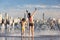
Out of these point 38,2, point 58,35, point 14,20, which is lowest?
point 58,35

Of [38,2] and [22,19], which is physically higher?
[38,2]

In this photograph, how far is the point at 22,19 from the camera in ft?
11.6

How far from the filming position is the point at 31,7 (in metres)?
3.54

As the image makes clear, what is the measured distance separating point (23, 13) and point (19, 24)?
182 mm

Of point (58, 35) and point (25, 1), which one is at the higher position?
point (25, 1)

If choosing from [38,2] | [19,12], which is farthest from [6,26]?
[38,2]

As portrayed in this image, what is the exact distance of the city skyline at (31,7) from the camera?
3.53 meters

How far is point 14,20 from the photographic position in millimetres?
3561

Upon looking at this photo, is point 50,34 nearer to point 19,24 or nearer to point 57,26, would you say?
point 57,26

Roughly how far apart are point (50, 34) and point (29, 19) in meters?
0.40


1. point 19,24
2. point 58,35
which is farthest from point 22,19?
point 58,35

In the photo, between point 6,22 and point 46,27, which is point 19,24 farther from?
point 46,27

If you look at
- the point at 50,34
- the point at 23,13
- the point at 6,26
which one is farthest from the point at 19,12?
the point at 50,34

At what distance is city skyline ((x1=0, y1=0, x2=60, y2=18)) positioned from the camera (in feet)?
11.6
